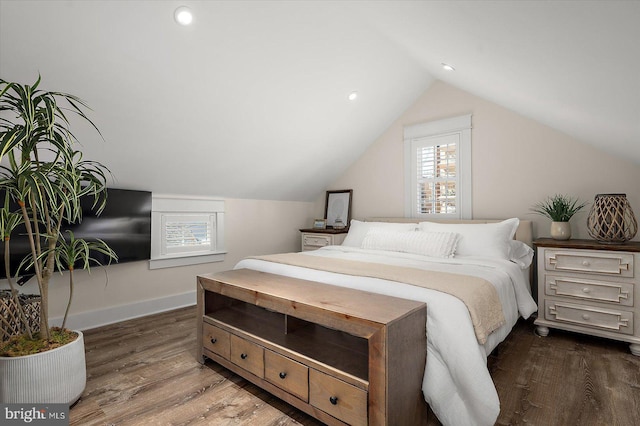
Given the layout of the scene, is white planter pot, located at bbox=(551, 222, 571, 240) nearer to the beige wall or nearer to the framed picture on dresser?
the beige wall

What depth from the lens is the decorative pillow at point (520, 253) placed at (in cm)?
289

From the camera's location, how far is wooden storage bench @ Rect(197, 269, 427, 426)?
1.40 metres

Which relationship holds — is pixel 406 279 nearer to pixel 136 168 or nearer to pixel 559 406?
pixel 559 406

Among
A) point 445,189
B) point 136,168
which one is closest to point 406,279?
point 445,189

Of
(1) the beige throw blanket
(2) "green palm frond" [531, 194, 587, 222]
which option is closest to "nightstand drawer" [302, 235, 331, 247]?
(1) the beige throw blanket

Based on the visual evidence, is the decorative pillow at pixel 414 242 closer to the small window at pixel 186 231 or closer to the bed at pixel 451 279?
the bed at pixel 451 279

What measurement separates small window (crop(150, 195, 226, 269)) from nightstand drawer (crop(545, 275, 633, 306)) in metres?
3.33

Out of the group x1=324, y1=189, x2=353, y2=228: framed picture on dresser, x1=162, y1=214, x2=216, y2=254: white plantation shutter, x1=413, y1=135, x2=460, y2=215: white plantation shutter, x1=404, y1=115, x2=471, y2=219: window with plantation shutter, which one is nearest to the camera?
x1=162, y1=214, x2=216, y2=254: white plantation shutter

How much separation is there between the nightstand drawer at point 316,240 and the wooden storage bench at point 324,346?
85.0 inches

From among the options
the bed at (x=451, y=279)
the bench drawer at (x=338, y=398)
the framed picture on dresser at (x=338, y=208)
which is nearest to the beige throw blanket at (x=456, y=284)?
the bed at (x=451, y=279)

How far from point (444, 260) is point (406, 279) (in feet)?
2.84

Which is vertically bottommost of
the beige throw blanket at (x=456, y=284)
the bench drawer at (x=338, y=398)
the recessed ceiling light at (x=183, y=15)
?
the bench drawer at (x=338, y=398)

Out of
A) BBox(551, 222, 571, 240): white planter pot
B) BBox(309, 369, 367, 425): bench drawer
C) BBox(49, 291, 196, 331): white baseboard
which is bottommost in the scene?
BBox(49, 291, 196, 331): white baseboard

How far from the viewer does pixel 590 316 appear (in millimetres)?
2561
